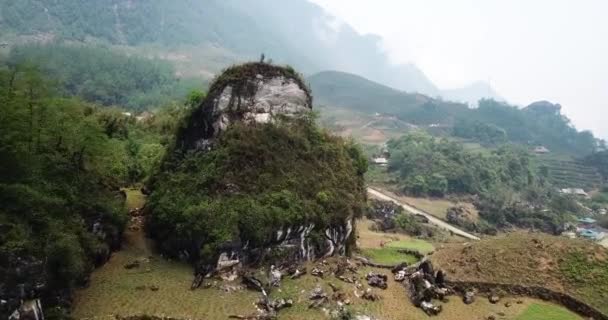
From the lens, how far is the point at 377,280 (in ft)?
83.5

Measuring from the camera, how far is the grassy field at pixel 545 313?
23250mm

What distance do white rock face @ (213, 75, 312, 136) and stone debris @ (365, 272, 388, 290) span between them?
417 inches

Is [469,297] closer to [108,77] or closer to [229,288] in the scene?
[229,288]

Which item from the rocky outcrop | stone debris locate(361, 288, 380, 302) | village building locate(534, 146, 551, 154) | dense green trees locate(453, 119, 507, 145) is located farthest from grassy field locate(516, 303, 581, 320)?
village building locate(534, 146, 551, 154)

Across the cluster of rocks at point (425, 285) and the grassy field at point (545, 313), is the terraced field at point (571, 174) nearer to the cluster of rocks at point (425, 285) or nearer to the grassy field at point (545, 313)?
the grassy field at point (545, 313)

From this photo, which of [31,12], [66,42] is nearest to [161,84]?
[66,42]

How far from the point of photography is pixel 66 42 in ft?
454

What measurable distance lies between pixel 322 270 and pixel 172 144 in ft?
41.8

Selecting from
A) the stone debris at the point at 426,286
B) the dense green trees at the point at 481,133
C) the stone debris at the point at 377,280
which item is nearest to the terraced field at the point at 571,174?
the dense green trees at the point at 481,133

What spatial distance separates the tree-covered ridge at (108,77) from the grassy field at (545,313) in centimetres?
7743

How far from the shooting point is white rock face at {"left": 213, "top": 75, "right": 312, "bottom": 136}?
94.2 ft

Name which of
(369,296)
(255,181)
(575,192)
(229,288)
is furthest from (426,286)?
(575,192)

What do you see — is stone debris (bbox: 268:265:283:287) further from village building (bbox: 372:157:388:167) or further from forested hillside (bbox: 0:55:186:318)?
village building (bbox: 372:157:388:167)

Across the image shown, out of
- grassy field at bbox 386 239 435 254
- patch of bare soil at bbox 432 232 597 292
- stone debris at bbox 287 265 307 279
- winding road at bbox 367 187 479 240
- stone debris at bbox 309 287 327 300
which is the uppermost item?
patch of bare soil at bbox 432 232 597 292
